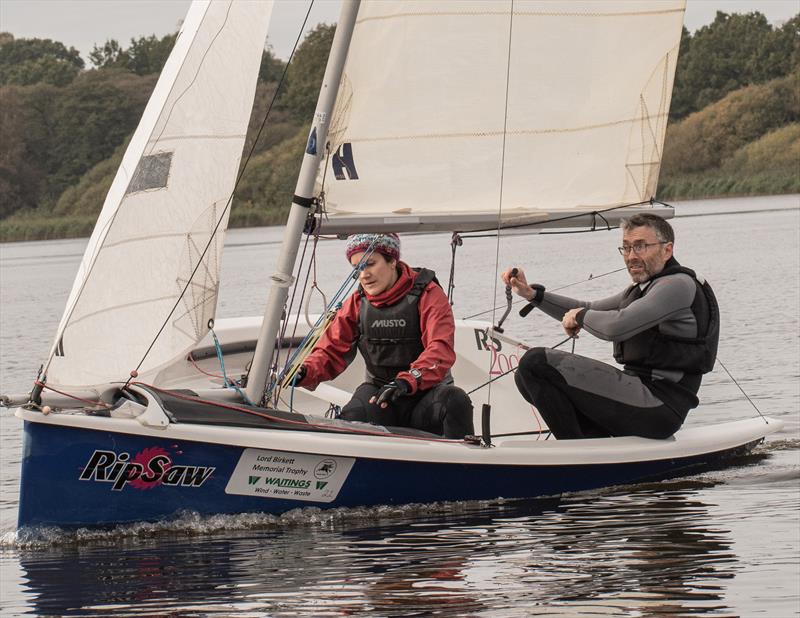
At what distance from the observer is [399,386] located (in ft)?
21.4

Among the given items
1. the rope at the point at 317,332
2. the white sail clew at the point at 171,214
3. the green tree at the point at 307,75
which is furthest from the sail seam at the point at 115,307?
the green tree at the point at 307,75

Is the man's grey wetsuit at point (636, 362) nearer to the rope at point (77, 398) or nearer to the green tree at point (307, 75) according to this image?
the rope at point (77, 398)

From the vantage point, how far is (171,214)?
6.46 meters

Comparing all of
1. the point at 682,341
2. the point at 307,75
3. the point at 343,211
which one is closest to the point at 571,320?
the point at 682,341

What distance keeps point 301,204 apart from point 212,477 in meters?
1.22

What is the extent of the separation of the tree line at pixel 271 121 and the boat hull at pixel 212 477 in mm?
35941

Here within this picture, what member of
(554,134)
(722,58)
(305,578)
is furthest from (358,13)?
(722,58)

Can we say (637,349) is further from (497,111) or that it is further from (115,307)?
(115,307)

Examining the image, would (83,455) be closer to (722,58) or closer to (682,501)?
(682,501)

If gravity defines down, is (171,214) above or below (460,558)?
above

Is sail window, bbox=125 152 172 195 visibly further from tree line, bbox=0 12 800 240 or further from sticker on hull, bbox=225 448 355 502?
tree line, bbox=0 12 800 240

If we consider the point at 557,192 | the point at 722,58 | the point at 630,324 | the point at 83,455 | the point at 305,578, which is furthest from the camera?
the point at 722,58

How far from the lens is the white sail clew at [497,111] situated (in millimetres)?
6750

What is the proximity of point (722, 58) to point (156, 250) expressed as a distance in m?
55.0
